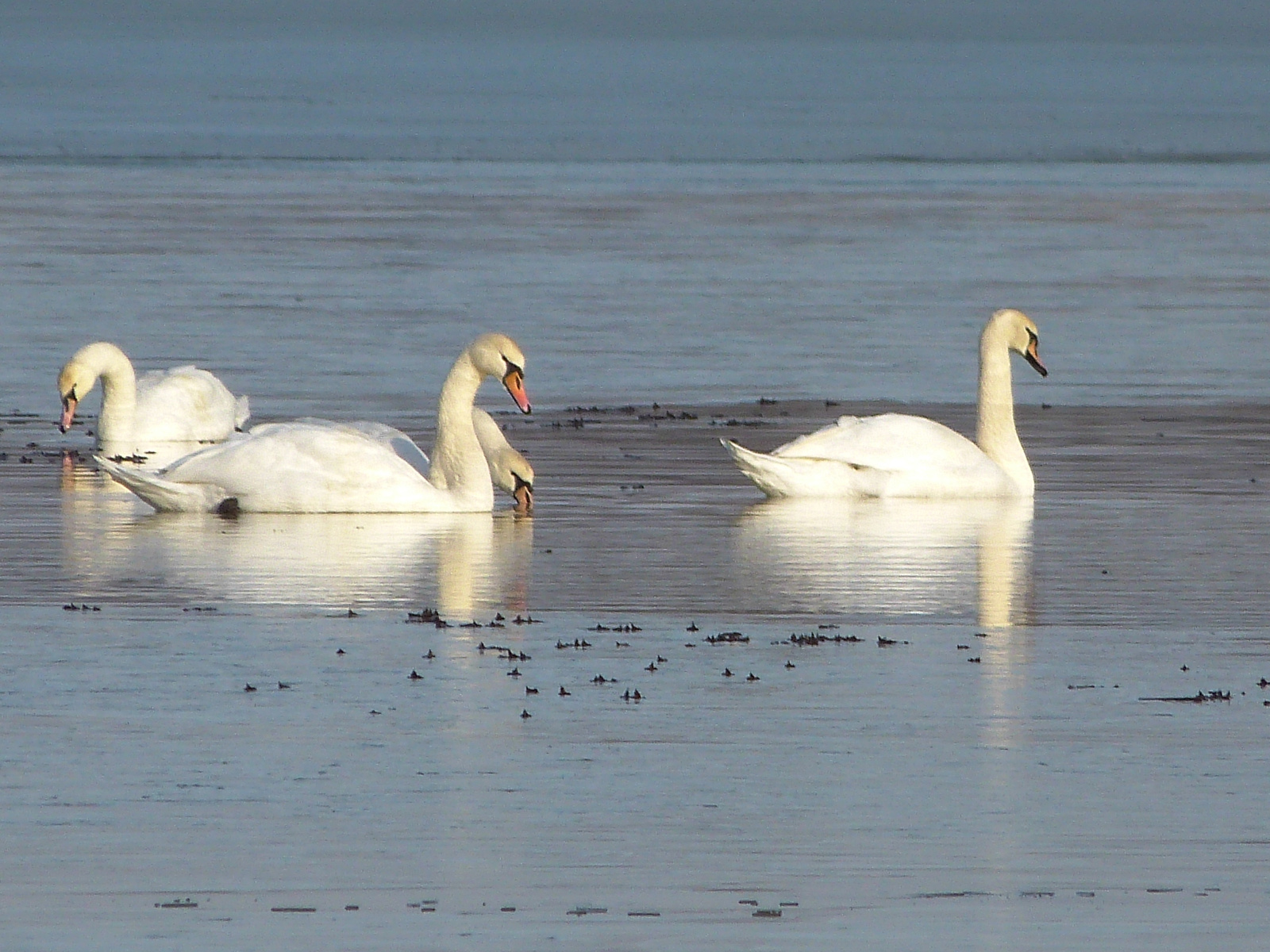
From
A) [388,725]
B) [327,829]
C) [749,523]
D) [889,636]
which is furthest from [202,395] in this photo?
[327,829]

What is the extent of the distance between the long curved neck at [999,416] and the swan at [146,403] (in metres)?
4.26

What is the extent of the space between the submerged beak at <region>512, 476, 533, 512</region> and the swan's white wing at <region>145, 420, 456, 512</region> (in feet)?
1.57

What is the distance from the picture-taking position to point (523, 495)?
14289 mm

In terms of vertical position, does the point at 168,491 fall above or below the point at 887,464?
below

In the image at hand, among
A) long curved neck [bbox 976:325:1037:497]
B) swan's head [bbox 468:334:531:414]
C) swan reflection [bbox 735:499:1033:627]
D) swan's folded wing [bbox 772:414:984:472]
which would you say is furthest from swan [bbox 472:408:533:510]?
long curved neck [bbox 976:325:1037:497]

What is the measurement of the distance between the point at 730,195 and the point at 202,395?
20667mm

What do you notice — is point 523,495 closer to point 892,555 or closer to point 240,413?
point 892,555

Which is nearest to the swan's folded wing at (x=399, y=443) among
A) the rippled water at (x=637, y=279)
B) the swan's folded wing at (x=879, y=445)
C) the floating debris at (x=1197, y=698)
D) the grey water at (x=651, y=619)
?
the grey water at (x=651, y=619)

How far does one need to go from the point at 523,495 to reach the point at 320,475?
1020mm

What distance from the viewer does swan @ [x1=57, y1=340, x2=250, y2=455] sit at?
1661cm

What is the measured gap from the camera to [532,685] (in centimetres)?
938

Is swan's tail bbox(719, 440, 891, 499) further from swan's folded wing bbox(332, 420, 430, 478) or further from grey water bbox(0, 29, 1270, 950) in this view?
swan's folded wing bbox(332, 420, 430, 478)

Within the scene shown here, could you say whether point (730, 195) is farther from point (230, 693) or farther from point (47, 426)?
point (230, 693)

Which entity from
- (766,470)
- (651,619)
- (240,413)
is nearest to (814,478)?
(766,470)
